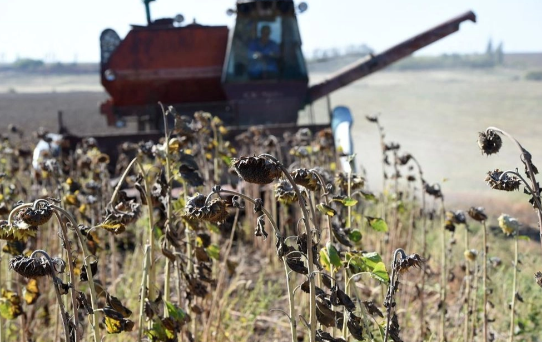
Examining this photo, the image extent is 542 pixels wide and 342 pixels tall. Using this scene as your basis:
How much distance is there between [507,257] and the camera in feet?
15.4

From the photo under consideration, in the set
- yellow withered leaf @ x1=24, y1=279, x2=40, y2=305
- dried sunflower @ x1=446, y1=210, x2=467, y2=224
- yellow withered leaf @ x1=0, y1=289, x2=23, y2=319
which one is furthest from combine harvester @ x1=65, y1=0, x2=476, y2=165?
yellow withered leaf @ x1=0, y1=289, x2=23, y2=319

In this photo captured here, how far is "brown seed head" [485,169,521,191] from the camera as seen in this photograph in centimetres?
153

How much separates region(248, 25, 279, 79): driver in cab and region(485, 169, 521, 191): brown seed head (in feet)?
22.2

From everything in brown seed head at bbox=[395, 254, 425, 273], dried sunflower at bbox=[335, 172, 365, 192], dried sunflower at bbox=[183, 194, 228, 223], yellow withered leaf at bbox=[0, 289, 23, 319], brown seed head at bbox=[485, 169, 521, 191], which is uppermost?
brown seed head at bbox=[485, 169, 521, 191]

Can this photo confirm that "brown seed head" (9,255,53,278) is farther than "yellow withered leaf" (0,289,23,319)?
No

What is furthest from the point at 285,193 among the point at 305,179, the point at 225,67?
the point at 225,67

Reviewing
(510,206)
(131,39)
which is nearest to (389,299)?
(510,206)

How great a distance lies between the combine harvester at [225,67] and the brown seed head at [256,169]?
6.43 meters

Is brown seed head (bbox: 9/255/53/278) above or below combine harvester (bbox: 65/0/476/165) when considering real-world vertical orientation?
below

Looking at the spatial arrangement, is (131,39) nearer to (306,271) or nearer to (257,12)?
(257,12)

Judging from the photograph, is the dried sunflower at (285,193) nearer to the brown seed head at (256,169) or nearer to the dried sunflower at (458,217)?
the brown seed head at (256,169)

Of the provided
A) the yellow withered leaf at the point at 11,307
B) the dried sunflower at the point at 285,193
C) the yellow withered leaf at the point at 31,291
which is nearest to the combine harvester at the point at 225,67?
the yellow withered leaf at the point at 31,291

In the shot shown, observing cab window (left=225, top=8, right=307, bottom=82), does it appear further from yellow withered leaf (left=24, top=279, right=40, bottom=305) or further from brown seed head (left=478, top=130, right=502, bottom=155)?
brown seed head (left=478, top=130, right=502, bottom=155)

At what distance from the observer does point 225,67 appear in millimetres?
8188
